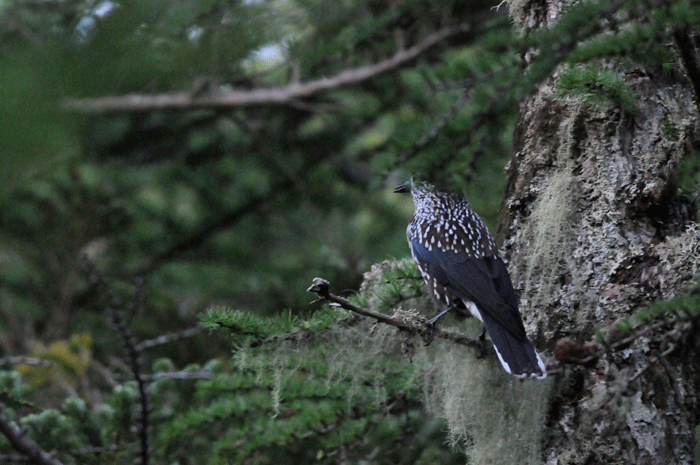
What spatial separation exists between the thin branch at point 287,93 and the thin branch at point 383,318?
256cm

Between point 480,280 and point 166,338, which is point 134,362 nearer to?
point 166,338

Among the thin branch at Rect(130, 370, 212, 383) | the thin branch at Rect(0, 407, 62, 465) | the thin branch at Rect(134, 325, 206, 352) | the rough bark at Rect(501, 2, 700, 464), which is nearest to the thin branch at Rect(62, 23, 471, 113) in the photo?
the rough bark at Rect(501, 2, 700, 464)

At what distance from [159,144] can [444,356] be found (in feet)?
13.6

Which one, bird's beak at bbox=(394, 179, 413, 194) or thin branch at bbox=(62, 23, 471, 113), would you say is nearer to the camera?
bird's beak at bbox=(394, 179, 413, 194)

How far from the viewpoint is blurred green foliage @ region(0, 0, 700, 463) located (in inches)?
71.8

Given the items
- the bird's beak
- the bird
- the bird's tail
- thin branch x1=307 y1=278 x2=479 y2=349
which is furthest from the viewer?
the bird's beak

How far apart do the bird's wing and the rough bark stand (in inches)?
3.7

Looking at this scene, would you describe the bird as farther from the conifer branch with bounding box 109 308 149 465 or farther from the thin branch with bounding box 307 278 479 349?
the conifer branch with bounding box 109 308 149 465

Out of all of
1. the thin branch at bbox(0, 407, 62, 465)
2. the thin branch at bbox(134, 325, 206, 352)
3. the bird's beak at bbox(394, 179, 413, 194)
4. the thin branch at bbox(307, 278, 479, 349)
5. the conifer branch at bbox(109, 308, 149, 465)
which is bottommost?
the thin branch at bbox(0, 407, 62, 465)

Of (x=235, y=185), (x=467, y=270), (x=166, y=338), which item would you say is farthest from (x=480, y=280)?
(x=235, y=185)

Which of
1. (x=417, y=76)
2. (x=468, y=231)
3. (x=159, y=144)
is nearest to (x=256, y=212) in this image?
(x=159, y=144)

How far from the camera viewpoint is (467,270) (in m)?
3.36

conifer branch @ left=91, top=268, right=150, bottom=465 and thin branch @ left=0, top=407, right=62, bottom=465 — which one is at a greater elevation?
conifer branch @ left=91, top=268, right=150, bottom=465

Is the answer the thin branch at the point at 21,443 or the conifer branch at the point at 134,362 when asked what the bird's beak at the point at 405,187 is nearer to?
the conifer branch at the point at 134,362
